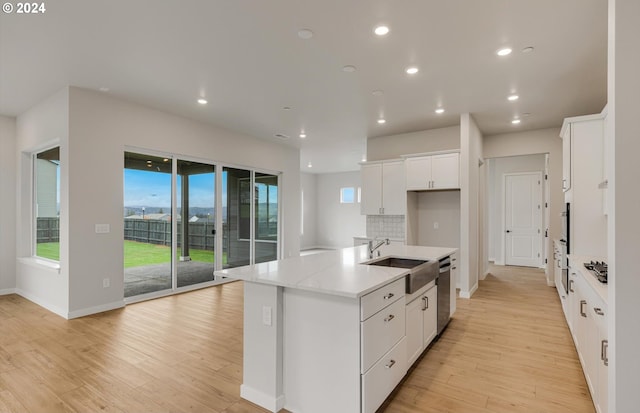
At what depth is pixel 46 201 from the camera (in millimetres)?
5316

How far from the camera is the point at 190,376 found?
271 cm

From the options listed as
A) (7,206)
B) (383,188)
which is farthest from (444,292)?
(7,206)

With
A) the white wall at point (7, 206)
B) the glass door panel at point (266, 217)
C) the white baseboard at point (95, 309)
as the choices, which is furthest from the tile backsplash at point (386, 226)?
the white wall at point (7, 206)

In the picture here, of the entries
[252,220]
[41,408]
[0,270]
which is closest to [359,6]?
[41,408]


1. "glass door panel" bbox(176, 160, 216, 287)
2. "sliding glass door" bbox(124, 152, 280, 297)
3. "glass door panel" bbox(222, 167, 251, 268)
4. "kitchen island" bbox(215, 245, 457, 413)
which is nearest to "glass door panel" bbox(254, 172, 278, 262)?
"sliding glass door" bbox(124, 152, 280, 297)

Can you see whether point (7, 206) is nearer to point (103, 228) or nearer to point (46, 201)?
point (46, 201)

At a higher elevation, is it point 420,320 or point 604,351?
point 604,351

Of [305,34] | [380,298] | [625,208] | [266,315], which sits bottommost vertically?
[266,315]

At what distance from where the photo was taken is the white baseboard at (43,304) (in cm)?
421

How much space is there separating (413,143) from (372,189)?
1194mm

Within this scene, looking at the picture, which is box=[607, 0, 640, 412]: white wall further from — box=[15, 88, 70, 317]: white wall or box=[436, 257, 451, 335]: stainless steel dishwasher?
box=[15, 88, 70, 317]: white wall

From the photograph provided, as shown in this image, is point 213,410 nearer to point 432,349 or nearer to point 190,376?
point 190,376

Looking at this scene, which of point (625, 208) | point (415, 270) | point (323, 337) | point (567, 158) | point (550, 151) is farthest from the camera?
point (550, 151)

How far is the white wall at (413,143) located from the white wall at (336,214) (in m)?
4.89
